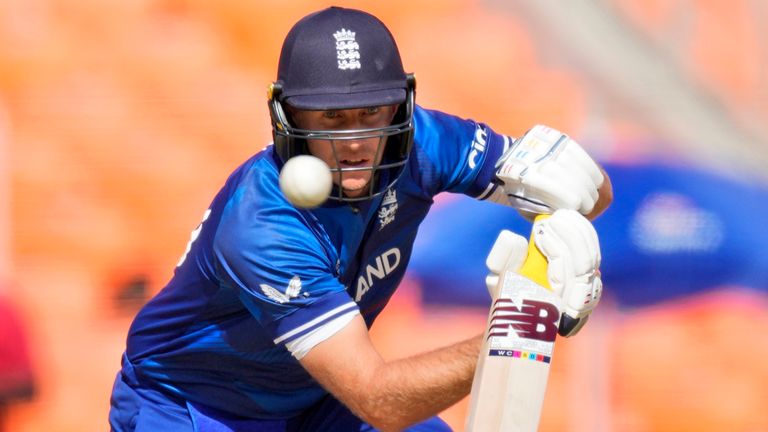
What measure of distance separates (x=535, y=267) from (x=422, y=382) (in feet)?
0.96

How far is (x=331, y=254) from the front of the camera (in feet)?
7.37

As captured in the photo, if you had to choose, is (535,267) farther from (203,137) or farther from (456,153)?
(203,137)

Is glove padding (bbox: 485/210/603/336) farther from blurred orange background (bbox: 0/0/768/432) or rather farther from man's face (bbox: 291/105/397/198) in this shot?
blurred orange background (bbox: 0/0/768/432)

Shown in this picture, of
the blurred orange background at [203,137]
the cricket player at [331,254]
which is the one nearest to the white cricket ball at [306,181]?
the cricket player at [331,254]

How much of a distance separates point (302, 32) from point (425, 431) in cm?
97

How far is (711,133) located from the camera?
347cm

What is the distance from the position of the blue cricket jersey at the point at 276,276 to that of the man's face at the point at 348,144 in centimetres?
8

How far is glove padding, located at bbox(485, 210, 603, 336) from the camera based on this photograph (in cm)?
202

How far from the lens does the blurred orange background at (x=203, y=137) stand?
11.1ft

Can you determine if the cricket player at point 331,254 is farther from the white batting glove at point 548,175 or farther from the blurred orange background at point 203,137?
the blurred orange background at point 203,137

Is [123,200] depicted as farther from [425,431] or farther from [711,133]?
[711,133]

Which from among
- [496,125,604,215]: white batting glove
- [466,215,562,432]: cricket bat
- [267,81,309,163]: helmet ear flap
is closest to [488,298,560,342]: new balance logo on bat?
[466,215,562,432]: cricket bat

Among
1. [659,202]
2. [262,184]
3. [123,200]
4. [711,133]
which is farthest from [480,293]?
[262,184]

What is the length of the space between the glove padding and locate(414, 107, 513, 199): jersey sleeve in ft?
1.45
